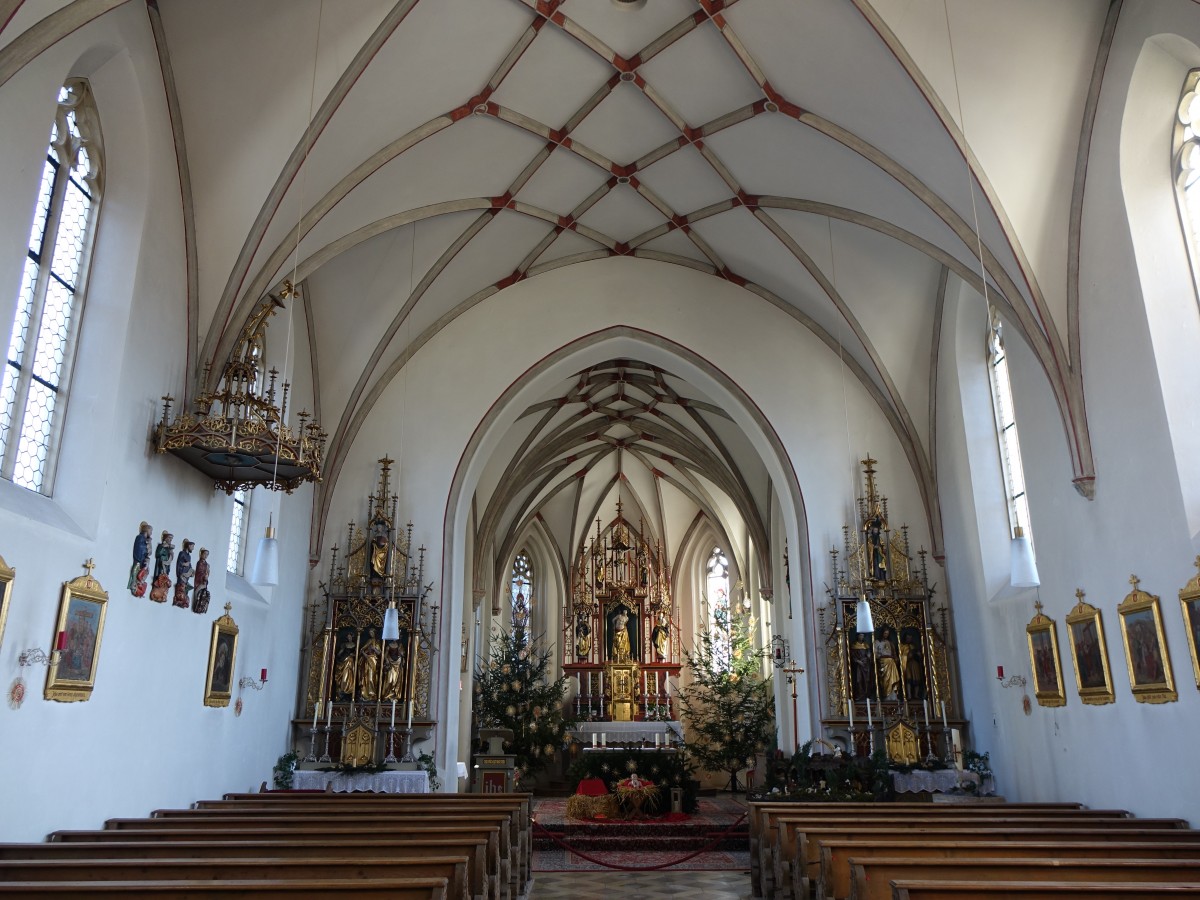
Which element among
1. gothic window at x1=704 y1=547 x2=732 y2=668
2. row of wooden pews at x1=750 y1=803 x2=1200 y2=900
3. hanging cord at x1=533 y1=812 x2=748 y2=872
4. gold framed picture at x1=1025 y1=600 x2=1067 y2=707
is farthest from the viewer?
gothic window at x1=704 y1=547 x2=732 y2=668

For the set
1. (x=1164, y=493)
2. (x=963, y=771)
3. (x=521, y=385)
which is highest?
(x=521, y=385)

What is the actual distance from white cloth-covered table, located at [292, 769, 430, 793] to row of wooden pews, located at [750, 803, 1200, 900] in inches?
230

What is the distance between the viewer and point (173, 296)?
10.7m

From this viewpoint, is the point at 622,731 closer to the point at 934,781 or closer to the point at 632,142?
the point at 934,781

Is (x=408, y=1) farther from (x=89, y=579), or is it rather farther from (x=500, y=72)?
(x=89, y=579)

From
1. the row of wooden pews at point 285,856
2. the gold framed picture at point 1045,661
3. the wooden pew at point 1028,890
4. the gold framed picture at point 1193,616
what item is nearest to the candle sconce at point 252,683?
the row of wooden pews at point 285,856

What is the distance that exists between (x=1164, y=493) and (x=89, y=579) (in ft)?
34.8

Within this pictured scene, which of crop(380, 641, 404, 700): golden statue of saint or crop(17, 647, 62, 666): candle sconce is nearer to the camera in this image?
crop(17, 647, 62, 666): candle sconce

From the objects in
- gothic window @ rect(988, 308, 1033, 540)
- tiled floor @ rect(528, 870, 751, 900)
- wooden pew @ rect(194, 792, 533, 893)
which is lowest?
tiled floor @ rect(528, 870, 751, 900)

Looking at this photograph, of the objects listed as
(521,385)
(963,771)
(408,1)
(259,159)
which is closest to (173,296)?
(259,159)

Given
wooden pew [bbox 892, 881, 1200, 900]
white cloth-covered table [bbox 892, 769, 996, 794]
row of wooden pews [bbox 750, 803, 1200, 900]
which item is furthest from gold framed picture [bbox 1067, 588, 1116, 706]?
wooden pew [bbox 892, 881, 1200, 900]

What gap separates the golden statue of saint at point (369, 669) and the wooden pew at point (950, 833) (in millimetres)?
8171

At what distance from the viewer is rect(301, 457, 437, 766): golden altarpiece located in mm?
14742

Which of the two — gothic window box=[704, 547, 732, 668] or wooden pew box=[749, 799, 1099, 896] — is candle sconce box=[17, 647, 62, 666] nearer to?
wooden pew box=[749, 799, 1099, 896]
